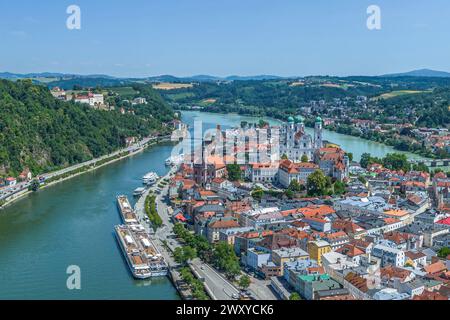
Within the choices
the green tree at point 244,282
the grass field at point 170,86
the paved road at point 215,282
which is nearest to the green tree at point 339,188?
the paved road at point 215,282

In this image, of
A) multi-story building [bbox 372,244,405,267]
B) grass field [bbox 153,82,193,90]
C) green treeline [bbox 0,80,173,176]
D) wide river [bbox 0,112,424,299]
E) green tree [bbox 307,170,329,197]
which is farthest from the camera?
grass field [bbox 153,82,193,90]

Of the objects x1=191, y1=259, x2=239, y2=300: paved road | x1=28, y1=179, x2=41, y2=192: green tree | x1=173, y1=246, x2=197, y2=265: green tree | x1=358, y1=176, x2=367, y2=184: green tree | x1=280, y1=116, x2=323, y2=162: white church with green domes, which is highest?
x1=280, y1=116, x2=323, y2=162: white church with green domes

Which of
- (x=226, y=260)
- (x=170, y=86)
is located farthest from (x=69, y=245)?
(x=170, y=86)

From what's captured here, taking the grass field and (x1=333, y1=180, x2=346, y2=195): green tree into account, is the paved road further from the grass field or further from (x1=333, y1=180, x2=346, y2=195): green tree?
the grass field

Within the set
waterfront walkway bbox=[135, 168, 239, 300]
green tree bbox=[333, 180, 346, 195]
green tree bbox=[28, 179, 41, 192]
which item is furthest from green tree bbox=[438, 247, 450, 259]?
green tree bbox=[28, 179, 41, 192]
